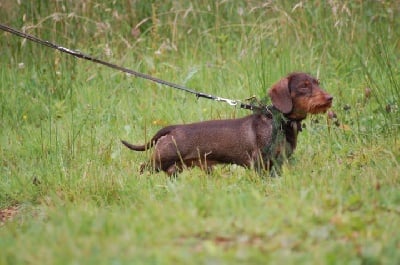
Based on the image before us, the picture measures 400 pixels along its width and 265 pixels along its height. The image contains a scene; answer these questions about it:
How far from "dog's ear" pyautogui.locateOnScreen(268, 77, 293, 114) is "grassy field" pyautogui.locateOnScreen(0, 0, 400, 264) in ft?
1.35

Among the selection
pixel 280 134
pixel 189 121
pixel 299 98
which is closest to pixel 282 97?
pixel 299 98

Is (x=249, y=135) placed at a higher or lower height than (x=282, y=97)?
lower

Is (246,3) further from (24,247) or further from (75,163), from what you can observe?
(24,247)

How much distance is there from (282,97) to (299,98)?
147mm

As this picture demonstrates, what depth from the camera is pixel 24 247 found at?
3.46 metres

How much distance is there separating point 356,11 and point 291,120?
2.98 metres

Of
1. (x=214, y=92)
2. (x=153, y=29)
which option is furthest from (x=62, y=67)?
(x=214, y=92)

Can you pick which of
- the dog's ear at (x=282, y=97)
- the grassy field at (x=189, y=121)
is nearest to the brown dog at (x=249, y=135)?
the dog's ear at (x=282, y=97)

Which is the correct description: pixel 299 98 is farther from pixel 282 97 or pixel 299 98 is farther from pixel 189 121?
pixel 189 121

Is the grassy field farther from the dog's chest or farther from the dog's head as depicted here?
the dog's head

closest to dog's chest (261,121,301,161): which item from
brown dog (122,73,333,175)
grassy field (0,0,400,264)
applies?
brown dog (122,73,333,175)

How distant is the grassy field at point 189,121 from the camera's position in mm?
3461

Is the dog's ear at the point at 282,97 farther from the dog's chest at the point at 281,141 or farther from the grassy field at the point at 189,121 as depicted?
the grassy field at the point at 189,121

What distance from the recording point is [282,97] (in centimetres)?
549
